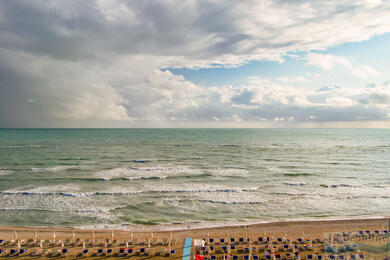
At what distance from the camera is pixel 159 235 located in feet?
52.7

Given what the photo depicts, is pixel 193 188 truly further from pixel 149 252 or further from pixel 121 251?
pixel 121 251

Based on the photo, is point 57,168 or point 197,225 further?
point 57,168

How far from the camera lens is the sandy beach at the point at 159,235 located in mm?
14000

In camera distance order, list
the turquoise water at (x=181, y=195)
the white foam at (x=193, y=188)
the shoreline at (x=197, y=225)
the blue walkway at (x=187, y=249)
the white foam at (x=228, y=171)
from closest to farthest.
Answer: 1. the blue walkway at (x=187, y=249)
2. the shoreline at (x=197, y=225)
3. the turquoise water at (x=181, y=195)
4. the white foam at (x=193, y=188)
5. the white foam at (x=228, y=171)

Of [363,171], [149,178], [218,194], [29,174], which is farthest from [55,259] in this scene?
[363,171]

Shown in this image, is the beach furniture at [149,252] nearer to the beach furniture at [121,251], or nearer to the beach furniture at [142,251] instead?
the beach furniture at [142,251]

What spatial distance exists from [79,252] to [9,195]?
1748 cm

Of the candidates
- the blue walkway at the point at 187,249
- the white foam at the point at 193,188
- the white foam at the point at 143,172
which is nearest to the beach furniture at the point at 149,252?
the blue walkway at the point at 187,249

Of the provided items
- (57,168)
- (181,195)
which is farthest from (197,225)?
(57,168)

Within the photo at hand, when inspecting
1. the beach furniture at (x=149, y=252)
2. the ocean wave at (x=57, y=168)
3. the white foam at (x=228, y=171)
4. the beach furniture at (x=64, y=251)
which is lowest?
the beach furniture at (x=64, y=251)

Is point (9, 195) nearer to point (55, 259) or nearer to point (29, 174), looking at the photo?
point (29, 174)

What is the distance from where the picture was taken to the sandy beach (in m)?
14.0

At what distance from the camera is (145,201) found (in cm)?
2283

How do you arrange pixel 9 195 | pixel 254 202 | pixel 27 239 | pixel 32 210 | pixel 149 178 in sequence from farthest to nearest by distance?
1. pixel 149 178
2. pixel 9 195
3. pixel 254 202
4. pixel 32 210
5. pixel 27 239
